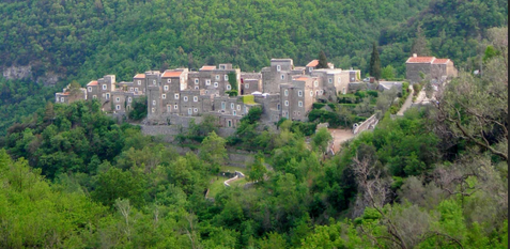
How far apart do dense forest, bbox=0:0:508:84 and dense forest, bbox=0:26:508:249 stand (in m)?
19.7

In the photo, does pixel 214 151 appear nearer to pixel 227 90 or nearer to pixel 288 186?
pixel 227 90

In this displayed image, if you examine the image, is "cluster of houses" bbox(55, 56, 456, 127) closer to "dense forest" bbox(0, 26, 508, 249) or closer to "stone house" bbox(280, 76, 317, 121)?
"stone house" bbox(280, 76, 317, 121)

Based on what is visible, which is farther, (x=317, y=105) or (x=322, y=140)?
(x=317, y=105)

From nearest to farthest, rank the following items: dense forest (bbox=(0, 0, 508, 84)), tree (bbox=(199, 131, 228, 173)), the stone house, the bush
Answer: tree (bbox=(199, 131, 228, 173)) < the stone house < the bush < dense forest (bbox=(0, 0, 508, 84))

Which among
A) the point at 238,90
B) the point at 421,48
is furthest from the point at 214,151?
the point at 421,48

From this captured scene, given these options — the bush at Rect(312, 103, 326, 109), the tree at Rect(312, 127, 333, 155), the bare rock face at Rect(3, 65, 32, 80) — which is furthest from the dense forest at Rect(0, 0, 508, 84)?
the tree at Rect(312, 127, 333, 155)

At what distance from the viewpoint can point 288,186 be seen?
33.6 meters

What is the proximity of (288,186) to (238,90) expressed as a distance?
15611 mm

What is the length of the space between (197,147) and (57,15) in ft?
155

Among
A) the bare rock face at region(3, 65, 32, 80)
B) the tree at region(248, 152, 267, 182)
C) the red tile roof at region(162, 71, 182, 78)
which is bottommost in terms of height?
the tree at region(248, 152, 267, 182)

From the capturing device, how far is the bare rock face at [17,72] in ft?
266

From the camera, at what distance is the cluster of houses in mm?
43969

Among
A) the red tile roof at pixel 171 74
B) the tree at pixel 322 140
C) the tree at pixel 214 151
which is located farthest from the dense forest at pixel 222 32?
the tree at pixel 322 140

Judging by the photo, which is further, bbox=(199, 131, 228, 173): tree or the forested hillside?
the forested hillside
